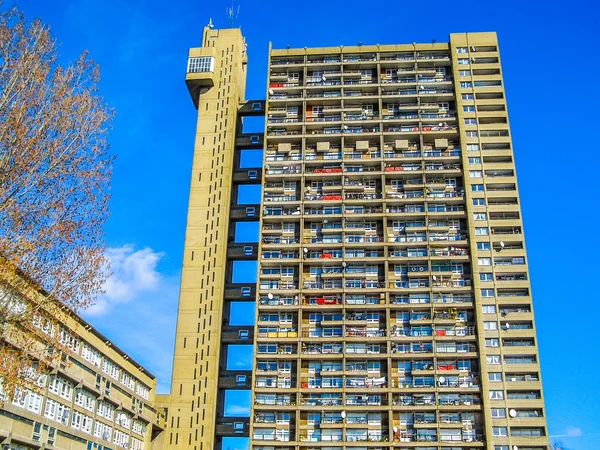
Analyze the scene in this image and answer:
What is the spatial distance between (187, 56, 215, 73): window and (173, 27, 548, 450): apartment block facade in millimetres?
218

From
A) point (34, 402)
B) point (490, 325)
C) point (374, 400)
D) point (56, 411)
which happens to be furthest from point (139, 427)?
point (490, 325)

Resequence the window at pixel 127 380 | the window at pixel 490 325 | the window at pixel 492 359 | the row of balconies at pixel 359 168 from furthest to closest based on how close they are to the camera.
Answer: the row of balconies at pixel 359 168, the window at pixel 490 325, the window at pixel 127 380, the window at pixel 492 359

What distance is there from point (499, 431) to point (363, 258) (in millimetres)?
26758

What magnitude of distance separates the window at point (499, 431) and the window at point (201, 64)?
209 feet

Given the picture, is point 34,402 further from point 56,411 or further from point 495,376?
point 495,376

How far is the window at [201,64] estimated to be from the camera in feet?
356

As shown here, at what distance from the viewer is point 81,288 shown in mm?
39688

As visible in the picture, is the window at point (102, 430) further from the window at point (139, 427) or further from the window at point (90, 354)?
the window at point (139, 427)

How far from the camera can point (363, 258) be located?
94750mm

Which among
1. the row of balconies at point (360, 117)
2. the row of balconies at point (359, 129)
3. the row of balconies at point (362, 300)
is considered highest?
the row of balconies at point (360, 117)

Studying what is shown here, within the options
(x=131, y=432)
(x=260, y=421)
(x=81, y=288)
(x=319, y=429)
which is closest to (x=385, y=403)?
(x=319, y=429)

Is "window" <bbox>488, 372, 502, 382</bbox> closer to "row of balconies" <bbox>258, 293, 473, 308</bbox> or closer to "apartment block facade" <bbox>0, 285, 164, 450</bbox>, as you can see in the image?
"row of balconies" <bbox>258, 293, 473, 308</bbox>

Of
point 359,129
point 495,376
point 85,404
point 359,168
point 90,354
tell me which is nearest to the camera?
point 85,404

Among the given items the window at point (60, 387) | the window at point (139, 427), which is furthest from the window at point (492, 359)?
the window at point (60, 387)
